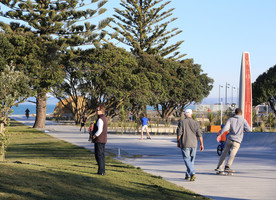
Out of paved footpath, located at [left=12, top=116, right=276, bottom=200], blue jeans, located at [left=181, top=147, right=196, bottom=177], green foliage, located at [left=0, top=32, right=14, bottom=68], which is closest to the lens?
paved footpath, located at [left=12, top=116, right=276, bottom=200]

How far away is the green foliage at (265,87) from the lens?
55969mm

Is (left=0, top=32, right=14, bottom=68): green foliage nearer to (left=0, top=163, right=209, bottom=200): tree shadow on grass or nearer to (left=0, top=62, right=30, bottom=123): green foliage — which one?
(left=0, top=62, right=30, bottom=123): green foliage

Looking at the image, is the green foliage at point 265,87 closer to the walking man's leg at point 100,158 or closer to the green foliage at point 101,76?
the green foliage at point 101,76

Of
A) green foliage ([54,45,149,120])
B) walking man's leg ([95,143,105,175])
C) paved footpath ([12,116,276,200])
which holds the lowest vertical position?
paved footpath ([12,116,276,200])

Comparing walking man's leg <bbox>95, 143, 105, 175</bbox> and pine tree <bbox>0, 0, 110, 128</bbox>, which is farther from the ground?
pine tree <bbox>0, 0, 110, 128</bbox>

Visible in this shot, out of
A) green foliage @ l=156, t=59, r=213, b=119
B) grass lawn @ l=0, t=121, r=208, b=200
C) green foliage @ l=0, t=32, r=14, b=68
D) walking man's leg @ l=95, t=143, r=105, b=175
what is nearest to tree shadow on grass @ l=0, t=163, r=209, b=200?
grass lawn @ l=0, t=121, r=208, b=200

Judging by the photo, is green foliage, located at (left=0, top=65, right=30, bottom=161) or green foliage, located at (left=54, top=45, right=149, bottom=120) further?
green foliage, located at (left=54, top=45, right=149, bottom=120)

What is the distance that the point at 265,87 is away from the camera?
56344mm

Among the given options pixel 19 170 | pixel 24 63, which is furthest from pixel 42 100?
pixel 19 170

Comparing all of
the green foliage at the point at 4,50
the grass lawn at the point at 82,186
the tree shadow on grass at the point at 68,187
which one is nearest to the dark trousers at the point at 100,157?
the grass lawn at the point at 82,186

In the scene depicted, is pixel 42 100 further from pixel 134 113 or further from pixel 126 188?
pixel 126 188

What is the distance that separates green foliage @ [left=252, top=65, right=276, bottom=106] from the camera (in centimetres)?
5597

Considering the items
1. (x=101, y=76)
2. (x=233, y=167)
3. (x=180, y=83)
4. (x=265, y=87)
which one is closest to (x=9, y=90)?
(x=233, y=167)

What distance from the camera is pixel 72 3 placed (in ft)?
126
